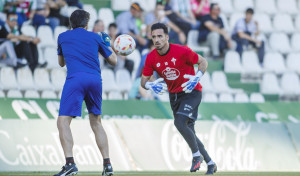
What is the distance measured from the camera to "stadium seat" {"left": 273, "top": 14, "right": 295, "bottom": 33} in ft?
67.3

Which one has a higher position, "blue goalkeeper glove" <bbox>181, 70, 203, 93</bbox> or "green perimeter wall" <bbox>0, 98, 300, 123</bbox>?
"blue goalkeeper glove" <bbox>181, 70, 203, 93</bbox>

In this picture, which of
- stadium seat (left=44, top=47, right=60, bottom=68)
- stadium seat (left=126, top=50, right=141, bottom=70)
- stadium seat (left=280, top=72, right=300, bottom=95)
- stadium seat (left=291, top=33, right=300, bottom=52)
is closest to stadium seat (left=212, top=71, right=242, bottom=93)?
stadium seat (left=280, top=72, right=300, bottom=95)

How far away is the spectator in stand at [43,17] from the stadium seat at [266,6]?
280 inches

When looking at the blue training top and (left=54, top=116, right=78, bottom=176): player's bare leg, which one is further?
the blue training top

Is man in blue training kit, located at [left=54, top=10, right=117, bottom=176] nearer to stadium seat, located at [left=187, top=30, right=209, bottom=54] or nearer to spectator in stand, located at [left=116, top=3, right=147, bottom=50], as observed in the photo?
spectator in stand, located at [left=116, top=3, right=147, bottom=50]

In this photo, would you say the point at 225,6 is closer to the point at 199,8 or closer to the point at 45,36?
the point at 199,8

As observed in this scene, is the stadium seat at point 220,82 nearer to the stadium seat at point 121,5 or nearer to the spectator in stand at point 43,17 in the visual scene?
the stadium seat at point 121,5

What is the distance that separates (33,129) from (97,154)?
1316 millimetres

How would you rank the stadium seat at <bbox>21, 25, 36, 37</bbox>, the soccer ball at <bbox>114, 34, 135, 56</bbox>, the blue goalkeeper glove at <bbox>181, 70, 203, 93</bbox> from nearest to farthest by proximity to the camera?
the soccer ball at <bbox>114, 34, 135, 56</bbox>
the blue goalkeeper glove at <bbox>181, 70, 203, 93</bbox>
the stadium seat at <bbox>21, 25, 36, 37</bbox>

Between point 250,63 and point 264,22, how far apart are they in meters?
2.09

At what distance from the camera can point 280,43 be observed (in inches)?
786

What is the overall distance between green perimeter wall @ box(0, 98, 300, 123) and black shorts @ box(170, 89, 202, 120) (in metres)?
3.84

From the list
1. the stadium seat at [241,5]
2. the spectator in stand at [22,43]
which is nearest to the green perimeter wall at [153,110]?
the spectator in stand at [22,43]

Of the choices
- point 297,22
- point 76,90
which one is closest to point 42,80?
point 76,90
